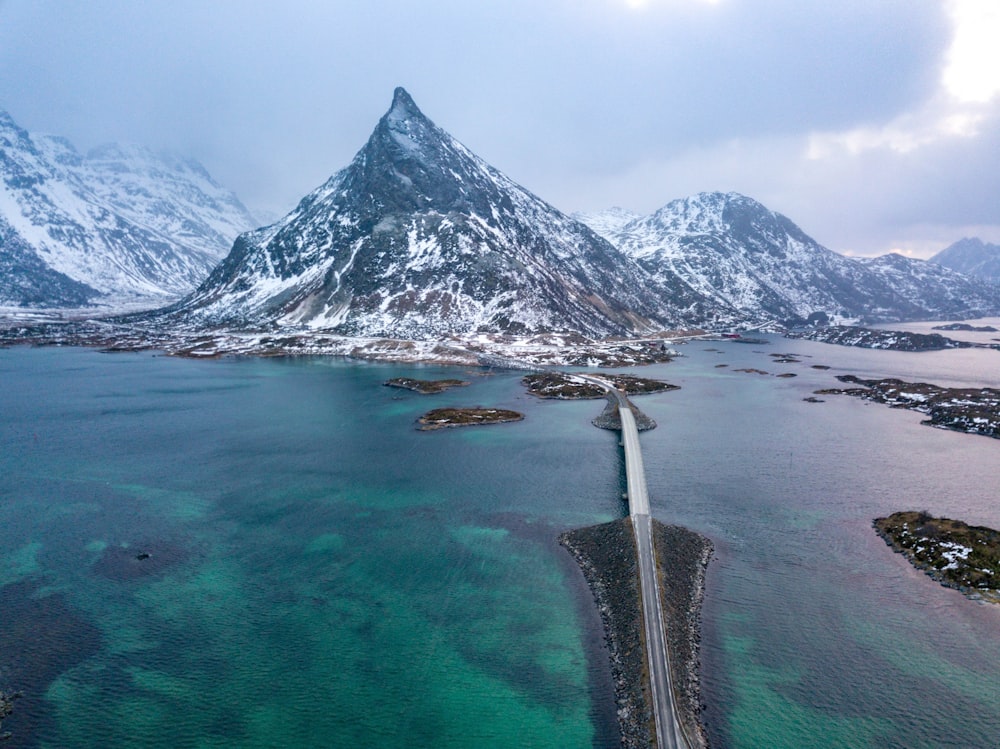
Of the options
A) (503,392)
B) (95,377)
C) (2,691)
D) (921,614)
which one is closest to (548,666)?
(921,614)

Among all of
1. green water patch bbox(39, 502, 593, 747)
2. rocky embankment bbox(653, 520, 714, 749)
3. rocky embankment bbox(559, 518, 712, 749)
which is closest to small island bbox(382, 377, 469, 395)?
green water patch bbox(39, 502, 593, 747)

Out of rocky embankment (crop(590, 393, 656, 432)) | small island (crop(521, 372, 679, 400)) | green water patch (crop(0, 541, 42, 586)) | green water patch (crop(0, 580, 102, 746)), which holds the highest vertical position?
small island (crop(521, 372, 679, 400))

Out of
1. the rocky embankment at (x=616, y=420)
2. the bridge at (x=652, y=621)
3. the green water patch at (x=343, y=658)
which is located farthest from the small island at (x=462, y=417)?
the green water patch at (x=343, y=658)

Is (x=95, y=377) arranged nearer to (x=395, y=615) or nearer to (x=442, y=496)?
(x=442, y=496)

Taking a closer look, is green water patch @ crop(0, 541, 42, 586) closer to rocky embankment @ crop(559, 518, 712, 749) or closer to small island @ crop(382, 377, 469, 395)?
rocky embankment @ crop(559, 518, 712, 749)

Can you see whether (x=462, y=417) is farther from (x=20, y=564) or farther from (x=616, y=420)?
(x=20, y=564)

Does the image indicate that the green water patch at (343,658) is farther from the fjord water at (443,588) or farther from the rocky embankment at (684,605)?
the rocky embankment at (684,605)
